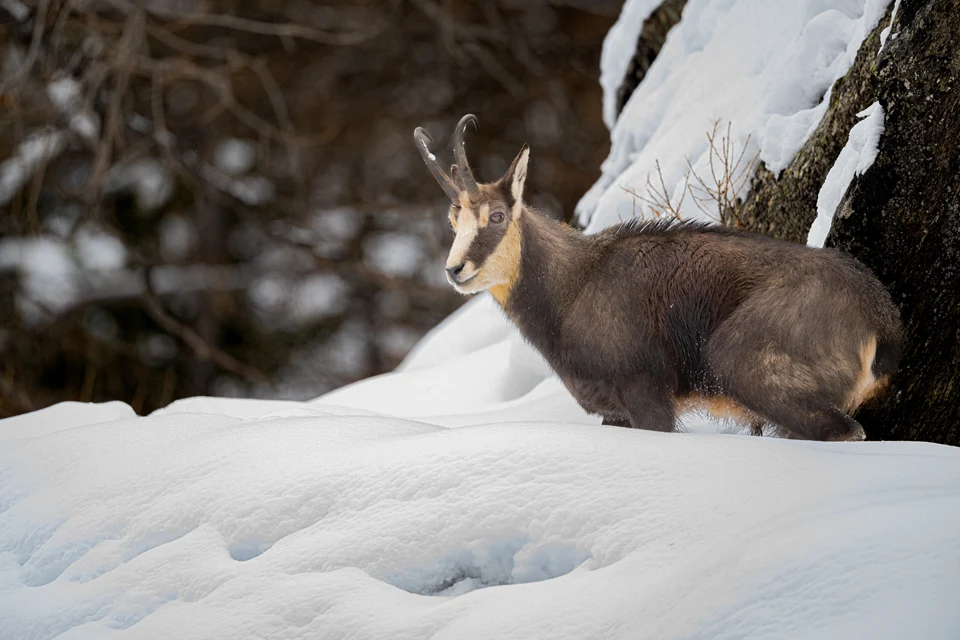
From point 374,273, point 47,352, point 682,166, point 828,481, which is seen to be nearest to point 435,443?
point 828,481

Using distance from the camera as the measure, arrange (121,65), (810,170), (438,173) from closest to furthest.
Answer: (438,173) < (810,170) < (121,65)

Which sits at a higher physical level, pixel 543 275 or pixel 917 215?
pixel 917 215

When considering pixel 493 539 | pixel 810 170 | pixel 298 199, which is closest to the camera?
pixel 493 539

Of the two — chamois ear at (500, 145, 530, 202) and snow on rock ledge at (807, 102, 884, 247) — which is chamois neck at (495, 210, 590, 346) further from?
snow on rock ledge at (807, 102, 884, 247)

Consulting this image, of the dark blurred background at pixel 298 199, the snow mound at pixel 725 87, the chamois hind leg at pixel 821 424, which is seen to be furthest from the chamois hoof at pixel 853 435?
the dark blurred background at pixel 298 199

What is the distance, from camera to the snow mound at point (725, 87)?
5223 mm

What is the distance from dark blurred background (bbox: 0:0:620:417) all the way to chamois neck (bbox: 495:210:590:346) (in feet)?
23.7

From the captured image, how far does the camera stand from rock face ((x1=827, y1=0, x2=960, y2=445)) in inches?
162

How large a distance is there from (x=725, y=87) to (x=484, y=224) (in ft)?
8.01

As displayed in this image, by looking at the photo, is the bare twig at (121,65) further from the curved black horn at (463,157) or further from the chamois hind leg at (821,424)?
the chamois hind leg at (821,424)

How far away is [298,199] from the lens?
1270cm

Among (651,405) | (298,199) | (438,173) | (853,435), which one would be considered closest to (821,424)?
(853,435)

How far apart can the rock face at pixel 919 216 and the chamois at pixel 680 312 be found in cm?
27

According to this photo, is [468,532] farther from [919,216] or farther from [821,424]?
[919,216]
